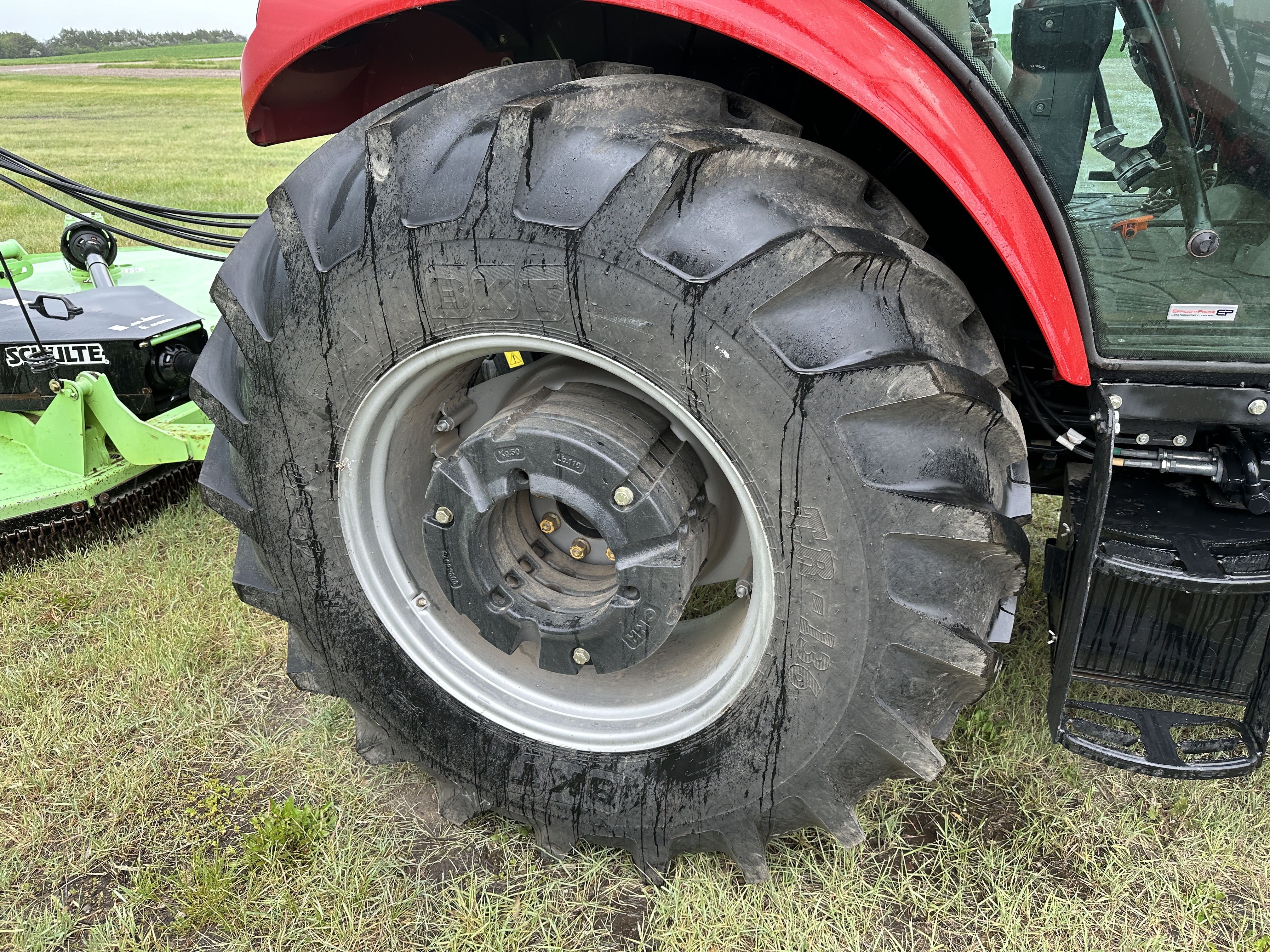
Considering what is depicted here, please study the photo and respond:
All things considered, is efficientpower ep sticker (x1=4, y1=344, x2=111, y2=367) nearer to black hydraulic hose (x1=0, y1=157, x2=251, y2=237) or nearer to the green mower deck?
the green mower deck

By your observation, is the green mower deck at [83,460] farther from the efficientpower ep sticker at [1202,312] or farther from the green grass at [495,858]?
the efficientpower ep sticker at [1202,312]

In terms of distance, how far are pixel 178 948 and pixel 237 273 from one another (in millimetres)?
1210

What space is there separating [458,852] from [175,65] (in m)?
34.4

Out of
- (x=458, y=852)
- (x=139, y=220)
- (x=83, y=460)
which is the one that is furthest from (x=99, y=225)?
(x=458, y=852)

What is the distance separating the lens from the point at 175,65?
97.6 feet

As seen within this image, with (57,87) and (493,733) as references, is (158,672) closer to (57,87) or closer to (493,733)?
(493,733)

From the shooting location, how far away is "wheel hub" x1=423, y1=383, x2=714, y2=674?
1.54m

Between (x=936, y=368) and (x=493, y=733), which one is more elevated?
(x=936, y=368)

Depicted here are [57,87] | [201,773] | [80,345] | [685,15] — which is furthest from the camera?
[57,87]

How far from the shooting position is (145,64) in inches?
1168

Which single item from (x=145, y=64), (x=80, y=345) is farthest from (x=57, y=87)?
(x=80, y=345)

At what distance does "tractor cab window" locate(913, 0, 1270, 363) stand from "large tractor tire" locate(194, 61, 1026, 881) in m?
0.22

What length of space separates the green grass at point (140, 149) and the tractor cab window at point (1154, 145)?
3545 millimetres

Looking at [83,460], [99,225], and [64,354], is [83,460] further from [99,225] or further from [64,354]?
[99,225]
